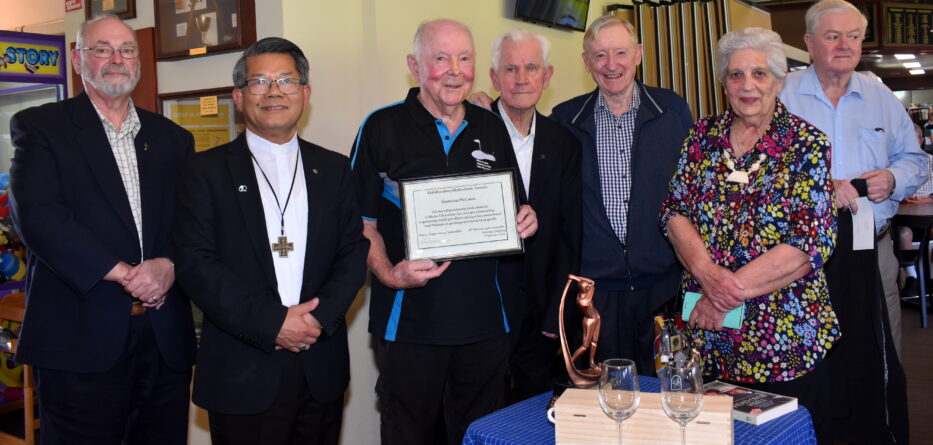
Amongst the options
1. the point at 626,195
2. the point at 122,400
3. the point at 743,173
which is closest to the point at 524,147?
the point at 626,195

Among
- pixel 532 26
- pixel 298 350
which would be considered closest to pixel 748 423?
pixel 298 350

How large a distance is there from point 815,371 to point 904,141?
55.1 inches

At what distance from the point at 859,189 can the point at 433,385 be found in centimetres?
184

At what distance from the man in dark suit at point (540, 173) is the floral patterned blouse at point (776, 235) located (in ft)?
1.84

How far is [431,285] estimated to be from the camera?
2.69 meters

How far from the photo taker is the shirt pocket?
10.8 feet

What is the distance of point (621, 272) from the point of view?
3.12 m

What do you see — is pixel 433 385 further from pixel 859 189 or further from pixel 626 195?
pixel 859 189

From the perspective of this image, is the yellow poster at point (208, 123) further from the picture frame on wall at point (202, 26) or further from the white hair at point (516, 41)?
the white hair at point (516, 41)

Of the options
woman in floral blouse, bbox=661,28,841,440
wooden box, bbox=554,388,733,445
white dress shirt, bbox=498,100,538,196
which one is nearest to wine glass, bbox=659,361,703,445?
wooden box, bbox=554,388,733,445

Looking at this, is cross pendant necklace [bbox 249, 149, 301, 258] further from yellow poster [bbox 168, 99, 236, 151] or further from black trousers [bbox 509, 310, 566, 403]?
yellow poster [bbox 168, 99, 236, 151]

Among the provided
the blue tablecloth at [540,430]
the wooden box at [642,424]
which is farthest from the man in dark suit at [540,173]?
the wooden box at [642,424]

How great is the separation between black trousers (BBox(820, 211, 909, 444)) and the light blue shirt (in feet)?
1.75

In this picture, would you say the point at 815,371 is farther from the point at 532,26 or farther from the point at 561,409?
the point at 532,26
